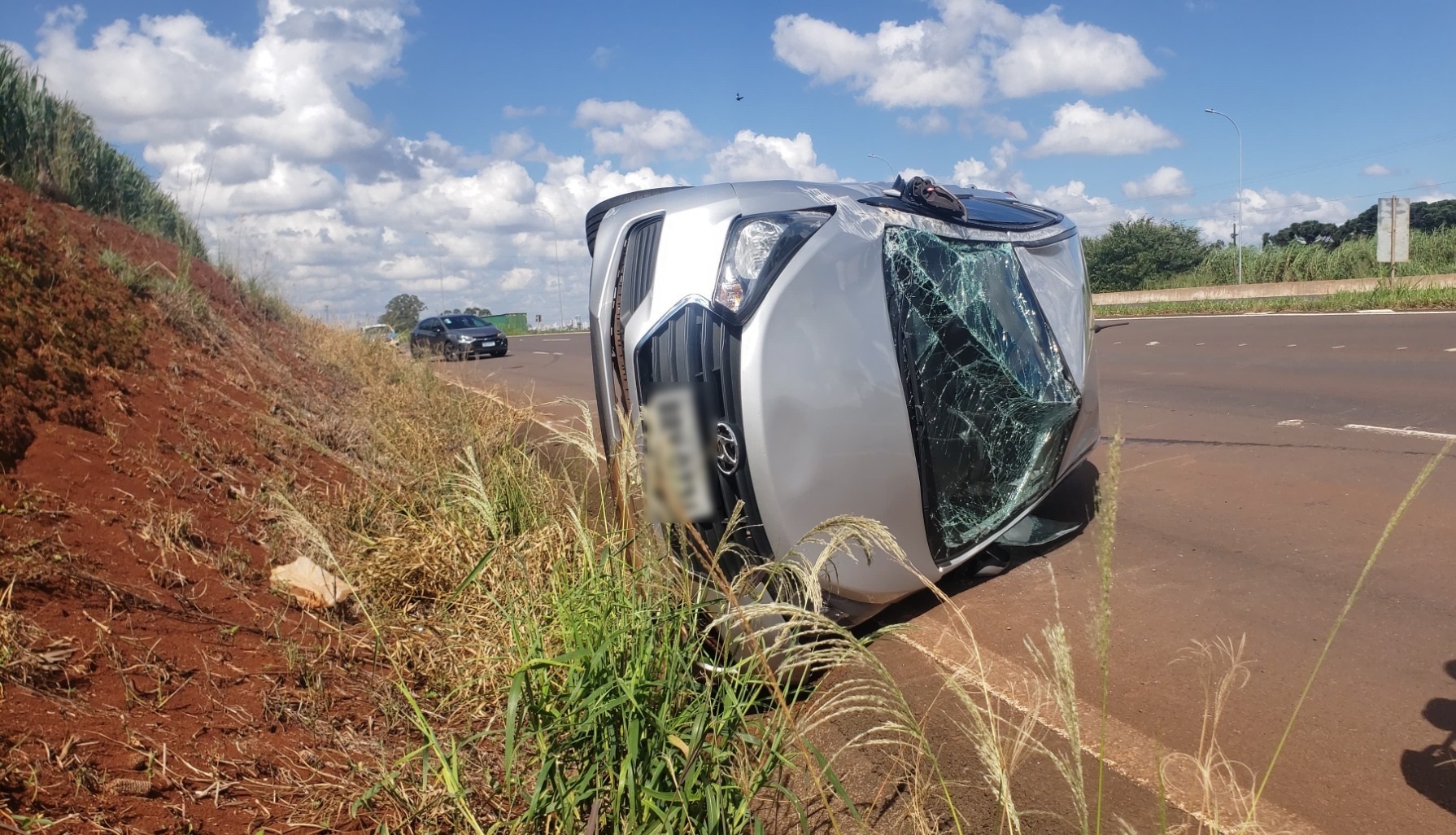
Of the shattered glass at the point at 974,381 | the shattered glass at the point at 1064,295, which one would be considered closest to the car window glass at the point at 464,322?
the shattered glass at the point at 1064,295

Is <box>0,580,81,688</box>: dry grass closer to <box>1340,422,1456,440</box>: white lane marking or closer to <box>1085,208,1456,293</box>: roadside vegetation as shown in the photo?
<box>1340,422,1456,440</box>: white lane marking

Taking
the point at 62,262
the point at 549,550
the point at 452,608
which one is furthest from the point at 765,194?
the point at 62,262

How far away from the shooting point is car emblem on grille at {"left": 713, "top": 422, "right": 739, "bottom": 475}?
3500mm

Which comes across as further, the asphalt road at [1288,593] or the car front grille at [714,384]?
the car front grille at [714,384]

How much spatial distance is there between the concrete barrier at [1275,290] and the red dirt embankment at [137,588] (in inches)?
744

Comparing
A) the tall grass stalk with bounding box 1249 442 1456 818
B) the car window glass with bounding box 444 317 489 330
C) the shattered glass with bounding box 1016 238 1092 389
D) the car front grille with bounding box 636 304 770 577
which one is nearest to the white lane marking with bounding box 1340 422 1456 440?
the shattered glass with bounding box 1016 238 1092 389

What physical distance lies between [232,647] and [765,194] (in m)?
2.52

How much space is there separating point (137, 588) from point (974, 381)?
3370 millimetres

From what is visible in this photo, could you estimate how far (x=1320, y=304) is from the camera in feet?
62.7

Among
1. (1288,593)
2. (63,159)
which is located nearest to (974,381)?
(1288,593)

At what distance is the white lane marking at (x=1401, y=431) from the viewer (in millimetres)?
6840

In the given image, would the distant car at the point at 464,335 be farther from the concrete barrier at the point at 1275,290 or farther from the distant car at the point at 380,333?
the concrete barrier at the point at 1275,290

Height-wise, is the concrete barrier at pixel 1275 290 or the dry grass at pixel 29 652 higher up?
the concrete barrier at pixel 1275 290

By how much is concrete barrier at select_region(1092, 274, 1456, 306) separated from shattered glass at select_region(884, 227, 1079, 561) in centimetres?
1714
